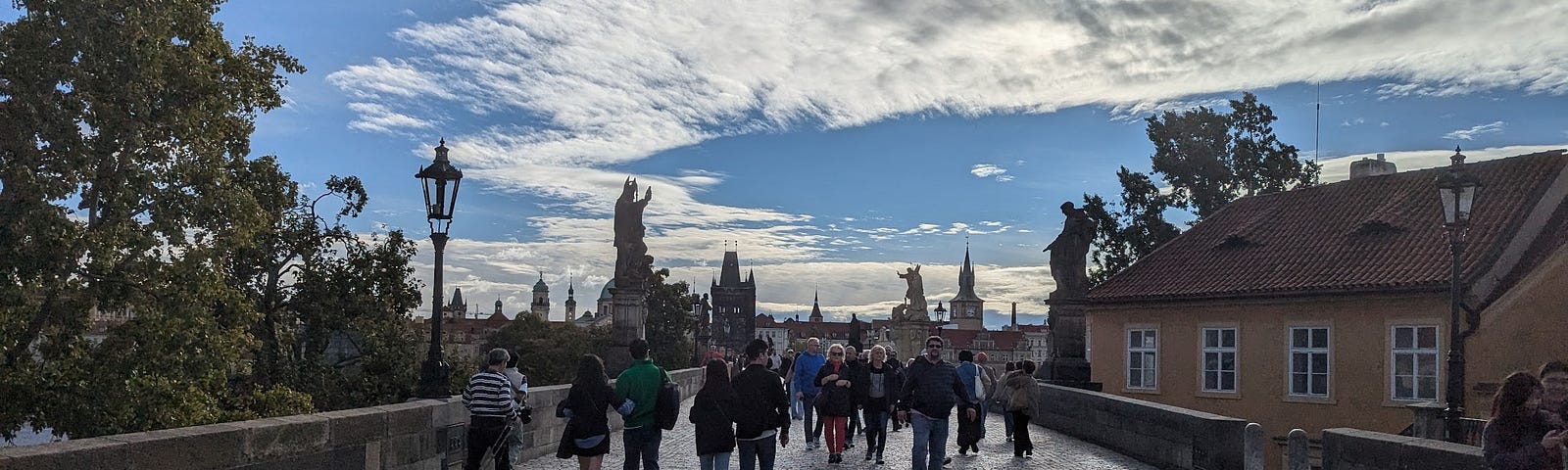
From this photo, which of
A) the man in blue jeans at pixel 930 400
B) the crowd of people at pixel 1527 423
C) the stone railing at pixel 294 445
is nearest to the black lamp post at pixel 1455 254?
the man in blue jeans at pixel 930 400

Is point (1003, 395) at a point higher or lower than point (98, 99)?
lower

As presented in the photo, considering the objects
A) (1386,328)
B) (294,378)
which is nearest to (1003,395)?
(1386,328)

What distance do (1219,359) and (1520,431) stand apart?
2124 cm

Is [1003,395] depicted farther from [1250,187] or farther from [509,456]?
[1250,187]

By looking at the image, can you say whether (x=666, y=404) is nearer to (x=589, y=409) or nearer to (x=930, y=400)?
(x=589, y=409)

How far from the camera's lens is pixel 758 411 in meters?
9.88

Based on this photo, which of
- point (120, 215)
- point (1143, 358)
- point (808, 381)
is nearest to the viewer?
point (808, 381)

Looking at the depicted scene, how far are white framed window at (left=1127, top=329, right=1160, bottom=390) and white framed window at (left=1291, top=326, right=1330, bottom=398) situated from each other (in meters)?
3.78

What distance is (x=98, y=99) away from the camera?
21.0 metres

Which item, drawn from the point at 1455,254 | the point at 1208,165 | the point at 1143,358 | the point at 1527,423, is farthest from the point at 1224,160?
the point at 1527,423

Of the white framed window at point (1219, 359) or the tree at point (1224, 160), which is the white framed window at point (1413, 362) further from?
the tree at point (1224, 160)

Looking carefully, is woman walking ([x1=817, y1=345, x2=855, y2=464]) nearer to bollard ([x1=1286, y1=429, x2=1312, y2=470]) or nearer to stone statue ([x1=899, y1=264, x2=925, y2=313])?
bollard ([x1=1286, y1=429, x2=1312, y2=470])

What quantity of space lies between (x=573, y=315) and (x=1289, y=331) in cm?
16799

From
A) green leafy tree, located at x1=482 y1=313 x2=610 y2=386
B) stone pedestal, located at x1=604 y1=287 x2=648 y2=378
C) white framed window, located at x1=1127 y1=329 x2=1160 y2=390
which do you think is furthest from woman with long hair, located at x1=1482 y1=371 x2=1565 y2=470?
green leafy tree, located at x1=482 y1=313 x2=610 y2=386
